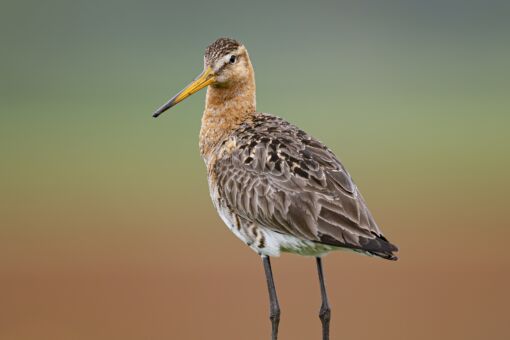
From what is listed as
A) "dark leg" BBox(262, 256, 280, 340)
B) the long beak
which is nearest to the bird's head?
the long beak

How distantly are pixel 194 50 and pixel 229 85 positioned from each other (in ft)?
101

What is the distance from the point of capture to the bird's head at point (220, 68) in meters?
11.4

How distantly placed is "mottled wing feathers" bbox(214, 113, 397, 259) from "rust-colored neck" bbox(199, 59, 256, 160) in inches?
17.5

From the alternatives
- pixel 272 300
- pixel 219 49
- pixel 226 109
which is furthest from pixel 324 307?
pixel 219 49

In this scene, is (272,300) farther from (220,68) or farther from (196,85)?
(220,68)

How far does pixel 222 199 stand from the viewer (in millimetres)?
10898

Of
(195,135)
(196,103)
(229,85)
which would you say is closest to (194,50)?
(196,103)

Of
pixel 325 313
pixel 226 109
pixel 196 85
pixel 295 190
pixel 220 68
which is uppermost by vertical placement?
pixel 220 68

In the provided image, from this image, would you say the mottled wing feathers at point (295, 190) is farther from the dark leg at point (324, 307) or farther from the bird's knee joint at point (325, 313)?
the bird's knee joint at point (325, 313)

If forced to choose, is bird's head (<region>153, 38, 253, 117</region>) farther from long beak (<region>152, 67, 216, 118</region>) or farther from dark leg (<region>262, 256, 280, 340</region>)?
dark leg (<region>262, 256, 280, 340</region>)

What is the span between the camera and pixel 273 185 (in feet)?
34.4

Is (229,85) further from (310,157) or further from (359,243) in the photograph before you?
(359,243)

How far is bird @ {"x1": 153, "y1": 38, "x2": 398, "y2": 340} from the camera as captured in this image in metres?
10.1

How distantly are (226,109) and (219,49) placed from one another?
0.61 m
